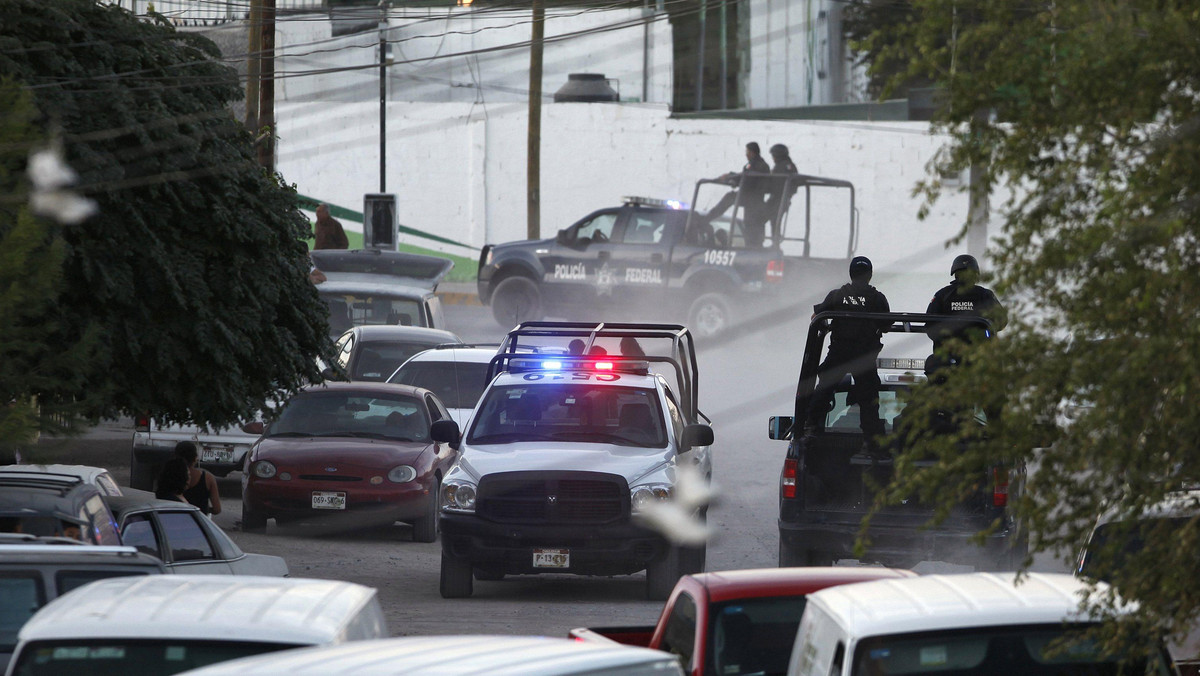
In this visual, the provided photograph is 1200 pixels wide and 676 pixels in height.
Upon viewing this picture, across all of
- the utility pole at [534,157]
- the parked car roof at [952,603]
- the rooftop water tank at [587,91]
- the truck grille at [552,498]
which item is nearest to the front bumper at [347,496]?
the truck grille at [552,498]

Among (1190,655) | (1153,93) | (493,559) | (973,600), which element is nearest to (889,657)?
(973,600)

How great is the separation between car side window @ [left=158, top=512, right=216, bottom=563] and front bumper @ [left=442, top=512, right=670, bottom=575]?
2.48 meters

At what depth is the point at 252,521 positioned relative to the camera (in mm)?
15953

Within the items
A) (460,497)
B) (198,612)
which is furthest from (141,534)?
(198,612)

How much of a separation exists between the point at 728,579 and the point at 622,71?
37209 mm

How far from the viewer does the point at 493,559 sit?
40.7 feet

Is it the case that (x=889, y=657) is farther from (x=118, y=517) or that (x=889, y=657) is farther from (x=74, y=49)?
(x=74, y=49)

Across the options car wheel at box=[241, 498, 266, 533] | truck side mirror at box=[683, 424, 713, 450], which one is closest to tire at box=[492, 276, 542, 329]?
car wheel at box=[241, 498, 266, 533]

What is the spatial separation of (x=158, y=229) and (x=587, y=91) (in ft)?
95.4

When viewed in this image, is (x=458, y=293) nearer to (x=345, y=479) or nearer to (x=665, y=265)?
(x=665, y=265)

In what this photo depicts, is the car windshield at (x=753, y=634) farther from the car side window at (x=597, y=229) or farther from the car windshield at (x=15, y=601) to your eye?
the car side window at (x=597, y=229)

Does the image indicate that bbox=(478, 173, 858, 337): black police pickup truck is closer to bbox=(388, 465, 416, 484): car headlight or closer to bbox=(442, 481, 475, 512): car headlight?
bbox=(388, 465, 416, 484): car headlight

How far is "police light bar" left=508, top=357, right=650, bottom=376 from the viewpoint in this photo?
13859 millimetres

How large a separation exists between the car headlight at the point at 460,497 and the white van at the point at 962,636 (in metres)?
7.09
